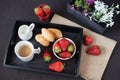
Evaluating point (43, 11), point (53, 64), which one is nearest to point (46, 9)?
point (43, 11)

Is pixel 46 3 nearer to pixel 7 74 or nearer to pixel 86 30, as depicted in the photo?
pixel 86 30

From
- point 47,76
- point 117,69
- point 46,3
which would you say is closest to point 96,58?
point 117,69

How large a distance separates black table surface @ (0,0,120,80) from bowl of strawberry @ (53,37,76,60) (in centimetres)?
8

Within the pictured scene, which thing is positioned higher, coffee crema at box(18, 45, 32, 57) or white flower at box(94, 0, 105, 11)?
white flower at box(94, 0, 105, 11)

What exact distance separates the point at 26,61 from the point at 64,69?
15 centimetres

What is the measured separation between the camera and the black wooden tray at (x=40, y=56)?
2.51ft

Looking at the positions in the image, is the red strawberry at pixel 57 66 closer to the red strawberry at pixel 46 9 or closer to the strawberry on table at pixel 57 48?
the strawberry on table at pixel 57 48

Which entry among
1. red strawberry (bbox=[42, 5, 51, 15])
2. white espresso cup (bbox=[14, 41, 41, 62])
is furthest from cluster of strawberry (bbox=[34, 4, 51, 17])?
white espresso cup (bbox=[14, 41, 41, 62])

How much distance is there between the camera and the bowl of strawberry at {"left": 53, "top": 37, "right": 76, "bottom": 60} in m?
0.76

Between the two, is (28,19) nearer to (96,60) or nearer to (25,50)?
(25,50)

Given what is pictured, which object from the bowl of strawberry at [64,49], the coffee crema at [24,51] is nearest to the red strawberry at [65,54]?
the bowl of strawberry at [64,49]

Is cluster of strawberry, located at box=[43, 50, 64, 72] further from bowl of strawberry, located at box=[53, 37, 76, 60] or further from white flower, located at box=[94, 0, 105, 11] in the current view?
white flower, located at box=[94, 0, 105, 11]

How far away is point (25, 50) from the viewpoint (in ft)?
2.57

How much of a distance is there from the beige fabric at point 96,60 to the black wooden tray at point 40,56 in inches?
1.1
